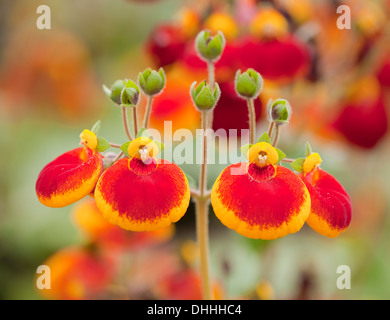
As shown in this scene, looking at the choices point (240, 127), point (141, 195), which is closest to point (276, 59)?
point (240, 127)

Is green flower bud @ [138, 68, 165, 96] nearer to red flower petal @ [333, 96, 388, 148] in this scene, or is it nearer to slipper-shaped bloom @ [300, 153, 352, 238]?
slipper-shaped bloom @ [300, 153, 352, 238]

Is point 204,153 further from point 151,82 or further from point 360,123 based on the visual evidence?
point 360,123

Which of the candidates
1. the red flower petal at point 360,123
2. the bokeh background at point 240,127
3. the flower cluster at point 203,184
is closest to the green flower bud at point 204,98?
the flower cluster at point 203,184

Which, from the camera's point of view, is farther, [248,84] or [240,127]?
[240,127]

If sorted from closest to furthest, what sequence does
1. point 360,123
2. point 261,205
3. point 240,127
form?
point 261,205 < point 240,127 < point 360,123

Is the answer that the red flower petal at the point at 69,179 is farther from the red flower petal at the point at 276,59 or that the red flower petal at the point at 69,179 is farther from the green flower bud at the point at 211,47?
the red flower petal at the point at 276,59

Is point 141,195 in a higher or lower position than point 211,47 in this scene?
lower

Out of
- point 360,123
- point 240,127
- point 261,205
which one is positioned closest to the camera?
point 261,205

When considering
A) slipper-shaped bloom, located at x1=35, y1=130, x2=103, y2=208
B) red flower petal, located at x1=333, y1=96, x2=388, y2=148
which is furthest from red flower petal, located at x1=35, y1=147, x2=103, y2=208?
red flower petal, located at x1=333, y1=96, x2=388, y2=148
